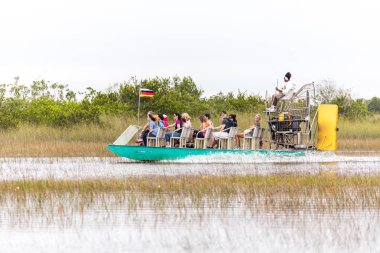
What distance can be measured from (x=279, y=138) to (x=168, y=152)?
132 inches

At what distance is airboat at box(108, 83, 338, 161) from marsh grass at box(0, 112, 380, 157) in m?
5.33

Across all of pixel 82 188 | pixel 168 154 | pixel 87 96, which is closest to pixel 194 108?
pixel 87 96

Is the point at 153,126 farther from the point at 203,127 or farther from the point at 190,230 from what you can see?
the point at 190,230

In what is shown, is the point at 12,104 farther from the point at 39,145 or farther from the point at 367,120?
the point at 367,120

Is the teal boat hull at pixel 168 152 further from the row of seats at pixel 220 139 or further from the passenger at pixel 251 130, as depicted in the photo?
the passenger at pixel 251 130

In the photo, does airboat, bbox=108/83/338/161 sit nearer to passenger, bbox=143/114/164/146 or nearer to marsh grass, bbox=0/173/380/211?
passenger, bbox=143/114/164/146

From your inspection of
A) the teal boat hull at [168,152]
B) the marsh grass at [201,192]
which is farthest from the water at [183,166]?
the marsh grass at [201,192]

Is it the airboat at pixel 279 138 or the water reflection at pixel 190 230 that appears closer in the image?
the water reflection at pixel 190 230

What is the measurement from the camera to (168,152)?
27.6 meters

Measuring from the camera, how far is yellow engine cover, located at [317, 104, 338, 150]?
27609 millimetres

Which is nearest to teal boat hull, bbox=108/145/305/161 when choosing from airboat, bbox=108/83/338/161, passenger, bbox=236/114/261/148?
airboat, bbox=108/83/338/161

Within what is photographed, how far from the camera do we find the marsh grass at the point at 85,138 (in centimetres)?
3441

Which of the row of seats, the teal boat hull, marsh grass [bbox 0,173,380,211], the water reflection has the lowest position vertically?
the water reflection

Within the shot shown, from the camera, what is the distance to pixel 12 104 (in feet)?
168
